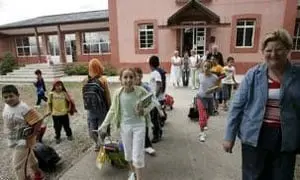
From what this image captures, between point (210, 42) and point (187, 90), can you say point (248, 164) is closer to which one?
point (187, 90)

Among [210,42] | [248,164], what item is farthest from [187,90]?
[248,164]

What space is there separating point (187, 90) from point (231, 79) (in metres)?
3.38

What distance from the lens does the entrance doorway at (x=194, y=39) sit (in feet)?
52.9

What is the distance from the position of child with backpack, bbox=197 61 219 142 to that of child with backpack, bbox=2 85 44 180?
3022mm

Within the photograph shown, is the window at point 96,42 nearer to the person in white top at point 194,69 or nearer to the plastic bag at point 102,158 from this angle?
the person in white top at point 194,69

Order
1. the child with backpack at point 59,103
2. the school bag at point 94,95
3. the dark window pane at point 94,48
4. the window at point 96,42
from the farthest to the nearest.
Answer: the dark window pane at point 94,48
the window at point 96,42
the child with backpack at point 59,103
the school bag at point 94,95

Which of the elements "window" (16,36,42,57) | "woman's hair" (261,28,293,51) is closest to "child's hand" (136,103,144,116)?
"woman's hair" (261,28,293,51)

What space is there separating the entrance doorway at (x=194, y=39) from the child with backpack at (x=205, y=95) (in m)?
11.8

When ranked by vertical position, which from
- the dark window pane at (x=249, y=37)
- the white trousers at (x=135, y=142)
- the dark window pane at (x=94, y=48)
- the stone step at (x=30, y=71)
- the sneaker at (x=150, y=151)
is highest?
the dark window pane at (x=249, y=37)

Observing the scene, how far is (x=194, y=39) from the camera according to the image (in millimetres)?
16250

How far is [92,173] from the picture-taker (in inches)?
140

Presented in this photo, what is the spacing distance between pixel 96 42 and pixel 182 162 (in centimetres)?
1877

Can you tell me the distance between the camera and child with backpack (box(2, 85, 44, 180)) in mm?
2873

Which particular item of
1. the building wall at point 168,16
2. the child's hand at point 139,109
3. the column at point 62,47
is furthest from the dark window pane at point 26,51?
the child's hand at point 139,109
